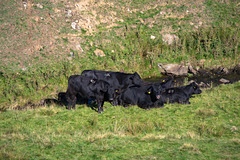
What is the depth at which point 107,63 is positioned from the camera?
69.1ft

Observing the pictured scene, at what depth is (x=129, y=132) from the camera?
30.6ft

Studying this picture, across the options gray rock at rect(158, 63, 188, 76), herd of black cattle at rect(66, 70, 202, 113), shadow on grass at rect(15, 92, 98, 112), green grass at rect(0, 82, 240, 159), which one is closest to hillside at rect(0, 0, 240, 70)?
gray rock at rect(158, 63, 188, 76)

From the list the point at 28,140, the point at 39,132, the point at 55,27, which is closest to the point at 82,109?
the point at 39,132

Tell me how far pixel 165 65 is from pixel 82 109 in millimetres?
11034

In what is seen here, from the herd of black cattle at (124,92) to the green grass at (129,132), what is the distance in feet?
1.88

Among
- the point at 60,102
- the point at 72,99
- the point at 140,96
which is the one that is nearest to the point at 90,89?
the point at 72,99

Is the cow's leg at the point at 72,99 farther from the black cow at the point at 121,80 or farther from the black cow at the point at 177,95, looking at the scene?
the black cow at the point at 177,95

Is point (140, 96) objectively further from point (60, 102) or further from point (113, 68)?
point (113, 68)

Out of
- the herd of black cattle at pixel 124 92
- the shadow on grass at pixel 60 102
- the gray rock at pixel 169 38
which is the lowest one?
the shadow on grass at pixel 60 102

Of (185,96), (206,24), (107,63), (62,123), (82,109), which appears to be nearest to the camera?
(62,123)

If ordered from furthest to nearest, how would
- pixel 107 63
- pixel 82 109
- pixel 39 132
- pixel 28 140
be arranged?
pixel 107 63 < pixel 82 109 < pixel 39 132 < pixel 28 140

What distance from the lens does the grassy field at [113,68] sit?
7715 millimetres

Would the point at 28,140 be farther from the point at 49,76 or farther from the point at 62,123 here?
the point at 49,76

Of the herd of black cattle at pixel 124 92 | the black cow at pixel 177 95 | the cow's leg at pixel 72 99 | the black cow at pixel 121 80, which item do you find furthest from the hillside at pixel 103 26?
the black cow at pixel 177 95
